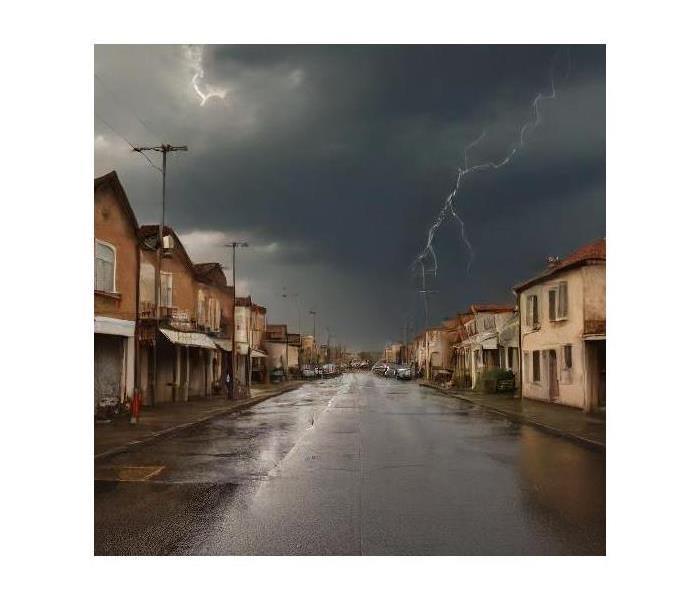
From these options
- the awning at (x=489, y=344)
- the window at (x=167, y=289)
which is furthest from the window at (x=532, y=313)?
the window at (x=167, y=289)

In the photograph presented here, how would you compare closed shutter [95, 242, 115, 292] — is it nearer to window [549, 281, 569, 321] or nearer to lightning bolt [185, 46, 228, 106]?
lightning bolt [185, 46, 228, 106]

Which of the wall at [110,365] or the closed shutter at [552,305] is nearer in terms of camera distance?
the wall at [110,365]

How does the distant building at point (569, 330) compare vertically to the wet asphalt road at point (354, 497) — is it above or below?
above

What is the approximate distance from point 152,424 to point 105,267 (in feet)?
19.2

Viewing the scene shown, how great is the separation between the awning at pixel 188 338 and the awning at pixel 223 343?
196 centimetres

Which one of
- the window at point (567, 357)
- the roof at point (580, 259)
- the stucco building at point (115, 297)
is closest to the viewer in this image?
the stucco building at point (115, 297)

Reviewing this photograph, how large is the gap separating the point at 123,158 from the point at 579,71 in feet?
23.7

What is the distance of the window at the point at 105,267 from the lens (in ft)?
71.3

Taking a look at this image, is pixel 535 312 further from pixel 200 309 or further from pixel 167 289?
pixel 200 309

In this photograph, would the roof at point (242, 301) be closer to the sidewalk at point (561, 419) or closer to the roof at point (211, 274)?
the roof at point (211, 274)

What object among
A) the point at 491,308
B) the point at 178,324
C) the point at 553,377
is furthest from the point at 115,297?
the point at 491,308
